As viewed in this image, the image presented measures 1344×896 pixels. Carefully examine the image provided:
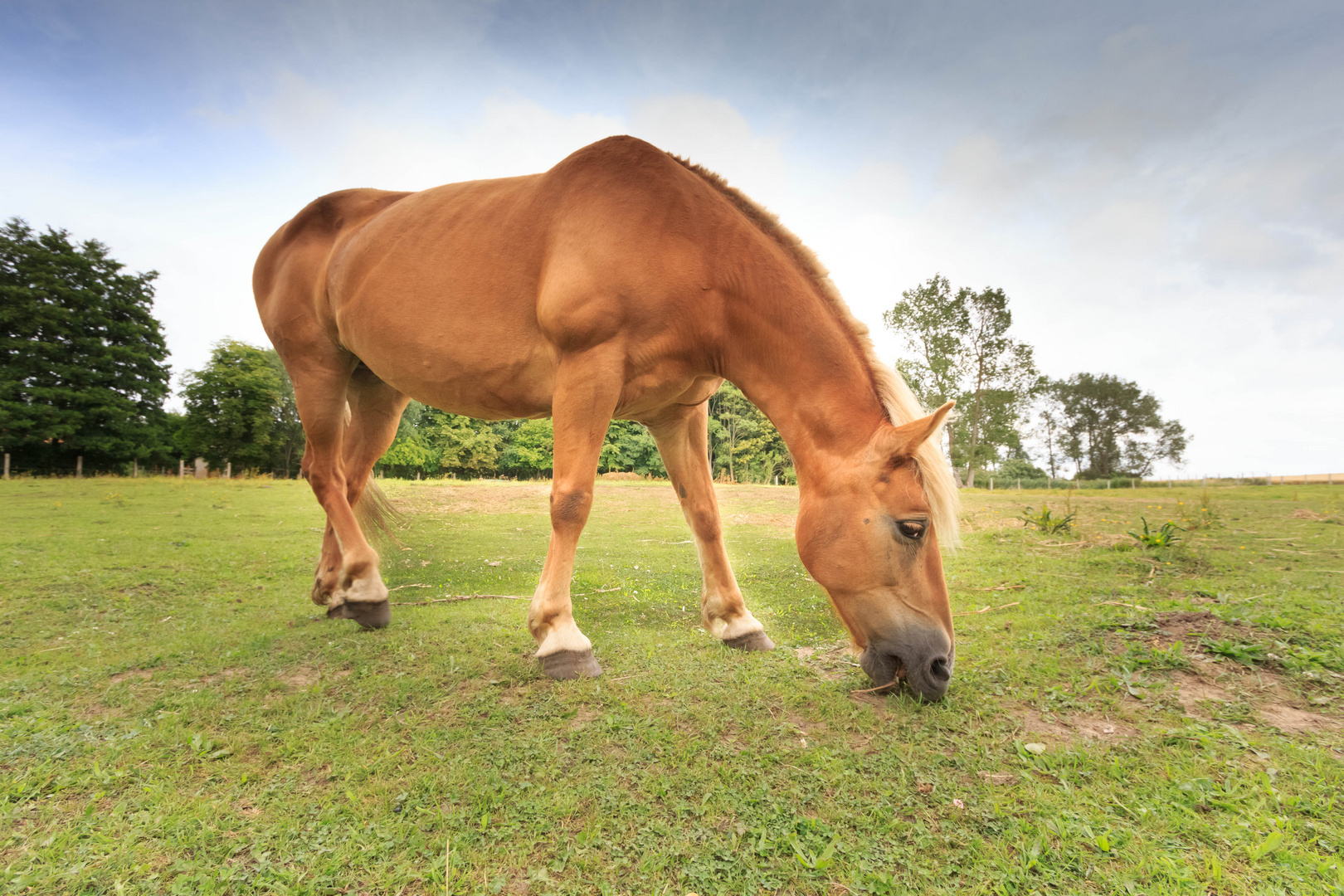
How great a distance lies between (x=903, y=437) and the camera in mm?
2428

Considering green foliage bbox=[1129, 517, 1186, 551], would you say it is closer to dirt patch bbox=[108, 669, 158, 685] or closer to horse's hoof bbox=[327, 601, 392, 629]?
horse's hoof bbox=[327, 601, 392, 629]

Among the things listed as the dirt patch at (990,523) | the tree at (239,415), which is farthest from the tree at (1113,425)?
the tree at (239,415)

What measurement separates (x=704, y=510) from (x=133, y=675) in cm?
327

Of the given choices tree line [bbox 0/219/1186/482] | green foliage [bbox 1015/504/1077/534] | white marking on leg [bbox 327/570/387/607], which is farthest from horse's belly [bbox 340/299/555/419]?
tree line [bbox 0/219/1186/482]

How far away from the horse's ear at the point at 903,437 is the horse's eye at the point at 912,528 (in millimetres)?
302

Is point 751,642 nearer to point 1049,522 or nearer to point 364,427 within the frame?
point 364,427

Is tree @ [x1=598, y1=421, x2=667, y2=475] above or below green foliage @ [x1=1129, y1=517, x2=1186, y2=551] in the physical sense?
above

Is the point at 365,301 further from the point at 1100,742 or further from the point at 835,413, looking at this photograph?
the point at 1100,742

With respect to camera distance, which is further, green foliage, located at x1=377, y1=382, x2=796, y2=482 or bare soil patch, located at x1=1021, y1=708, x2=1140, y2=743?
green foliage, located at x1=377, y1=382, x2=796, y2=482

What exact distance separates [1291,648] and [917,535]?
2046 millimetres

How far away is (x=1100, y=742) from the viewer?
6.44 ft

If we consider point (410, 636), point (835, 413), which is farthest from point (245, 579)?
point (835, 413)

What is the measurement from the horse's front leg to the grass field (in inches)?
13.3

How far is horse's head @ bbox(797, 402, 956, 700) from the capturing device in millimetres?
2338
